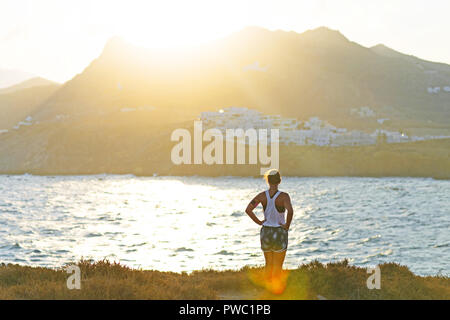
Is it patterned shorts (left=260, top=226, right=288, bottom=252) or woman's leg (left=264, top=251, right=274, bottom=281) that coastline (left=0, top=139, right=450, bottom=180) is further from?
patterned shorts (left=260, top=226, right=288, bottom=252)

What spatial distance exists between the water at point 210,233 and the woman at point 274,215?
11067 mm

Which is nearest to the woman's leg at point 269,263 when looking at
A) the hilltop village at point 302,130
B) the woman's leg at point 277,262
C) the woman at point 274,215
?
the woman at point 274,215

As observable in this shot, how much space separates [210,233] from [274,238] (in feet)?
77.7

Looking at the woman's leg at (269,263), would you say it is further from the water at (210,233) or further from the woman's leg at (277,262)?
the water at (210,233)

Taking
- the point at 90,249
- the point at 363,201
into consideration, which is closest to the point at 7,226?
the point at 90,249

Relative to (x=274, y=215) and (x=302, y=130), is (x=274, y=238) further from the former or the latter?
(x=302, y=130)

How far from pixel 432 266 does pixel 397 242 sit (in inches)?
300

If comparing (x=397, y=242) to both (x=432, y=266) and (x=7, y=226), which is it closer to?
(x=432, y=266)

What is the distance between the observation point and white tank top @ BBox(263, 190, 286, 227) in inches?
472

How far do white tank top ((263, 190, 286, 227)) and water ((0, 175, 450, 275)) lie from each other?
11.4m

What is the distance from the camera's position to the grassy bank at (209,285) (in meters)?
11.9

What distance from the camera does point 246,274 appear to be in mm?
15422

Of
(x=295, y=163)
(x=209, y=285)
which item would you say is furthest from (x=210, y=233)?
(x=295, y=163)
